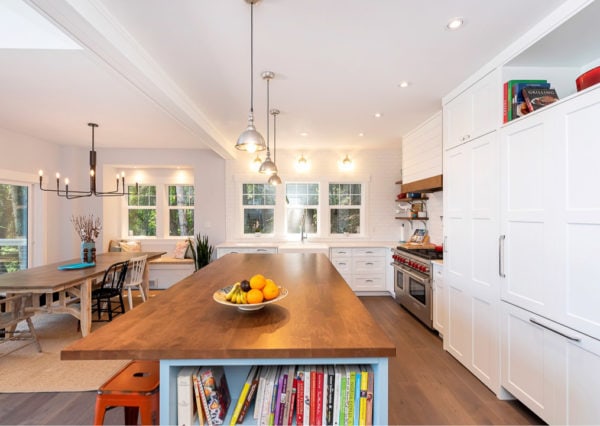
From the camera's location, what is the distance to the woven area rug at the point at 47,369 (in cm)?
235

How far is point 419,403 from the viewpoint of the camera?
A: 2.11 m

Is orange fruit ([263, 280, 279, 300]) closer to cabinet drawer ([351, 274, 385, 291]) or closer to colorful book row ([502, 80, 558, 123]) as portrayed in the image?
colorful book row ([502, 80, 558, 123])

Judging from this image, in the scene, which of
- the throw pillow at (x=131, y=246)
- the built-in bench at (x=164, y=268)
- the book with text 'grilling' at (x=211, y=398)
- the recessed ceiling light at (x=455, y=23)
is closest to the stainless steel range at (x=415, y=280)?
the recessed ceiling light at (x=455, y=23)

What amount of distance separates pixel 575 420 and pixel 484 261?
1067 millimetres

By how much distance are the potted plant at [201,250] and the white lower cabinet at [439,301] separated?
3710 millimetres

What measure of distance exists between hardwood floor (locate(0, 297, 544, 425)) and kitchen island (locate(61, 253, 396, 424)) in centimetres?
109

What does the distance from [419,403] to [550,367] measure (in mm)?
875

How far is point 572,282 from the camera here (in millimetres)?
1615

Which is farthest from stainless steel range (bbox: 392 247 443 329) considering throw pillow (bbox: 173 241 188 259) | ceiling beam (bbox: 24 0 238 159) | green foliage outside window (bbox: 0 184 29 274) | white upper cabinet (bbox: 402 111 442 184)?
green foliage outside window (bbox: 0 184 29 274)

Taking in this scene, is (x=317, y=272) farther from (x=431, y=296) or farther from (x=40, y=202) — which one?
(x=40, y=202)

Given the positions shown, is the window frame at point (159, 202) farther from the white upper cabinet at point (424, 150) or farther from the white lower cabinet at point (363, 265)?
Answer: the white upper cabinet at point (424, 150)

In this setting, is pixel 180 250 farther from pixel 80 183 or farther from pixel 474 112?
pixel 474 112

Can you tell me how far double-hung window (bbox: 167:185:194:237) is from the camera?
19.4ft

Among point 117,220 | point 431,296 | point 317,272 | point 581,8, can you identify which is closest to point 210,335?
point 317,272
